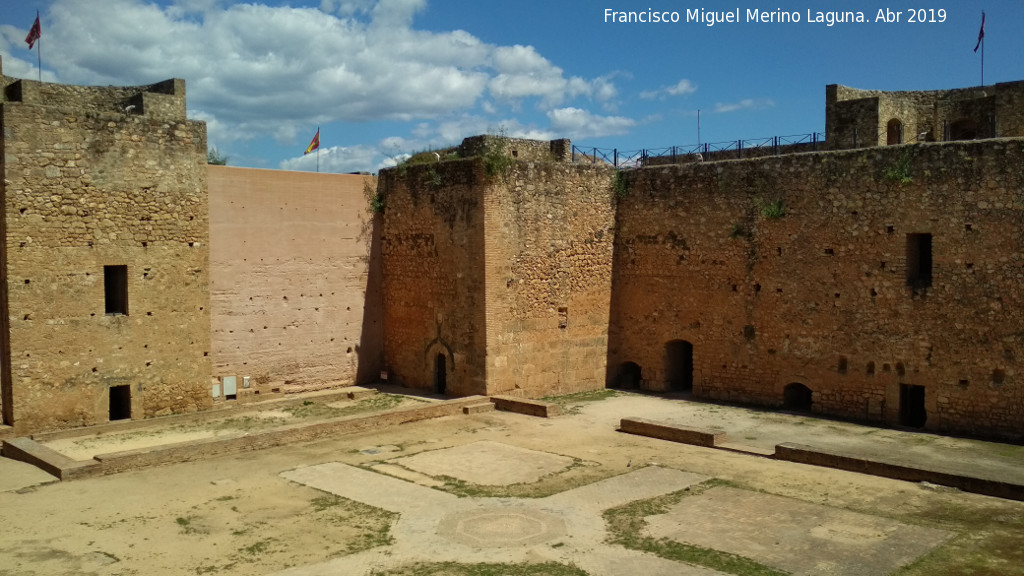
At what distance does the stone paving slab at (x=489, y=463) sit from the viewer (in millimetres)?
11539

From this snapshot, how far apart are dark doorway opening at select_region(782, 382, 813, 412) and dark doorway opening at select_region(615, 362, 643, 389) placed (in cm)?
342

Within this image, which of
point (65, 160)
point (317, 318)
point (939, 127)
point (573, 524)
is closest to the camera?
point (573, 524)

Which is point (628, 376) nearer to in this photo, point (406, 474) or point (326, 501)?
point (406, 474)

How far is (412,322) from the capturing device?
18109 mm

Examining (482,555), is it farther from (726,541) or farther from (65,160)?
(65,160)

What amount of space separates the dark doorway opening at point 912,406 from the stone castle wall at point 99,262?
39.6 ft

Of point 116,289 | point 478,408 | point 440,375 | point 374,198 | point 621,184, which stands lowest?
point 478,408

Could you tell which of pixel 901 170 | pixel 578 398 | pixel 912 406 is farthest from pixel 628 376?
pixel 901 170

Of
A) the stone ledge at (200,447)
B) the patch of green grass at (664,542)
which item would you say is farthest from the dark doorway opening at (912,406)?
the stone ledge at (200,447)

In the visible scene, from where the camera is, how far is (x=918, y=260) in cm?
1478

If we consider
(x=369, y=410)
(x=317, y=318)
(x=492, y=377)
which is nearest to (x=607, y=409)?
(x=492, y=377)

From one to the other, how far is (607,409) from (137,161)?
30.6 feet

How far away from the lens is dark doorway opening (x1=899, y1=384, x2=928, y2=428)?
1473 centimetres

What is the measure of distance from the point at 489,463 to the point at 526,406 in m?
3.45
